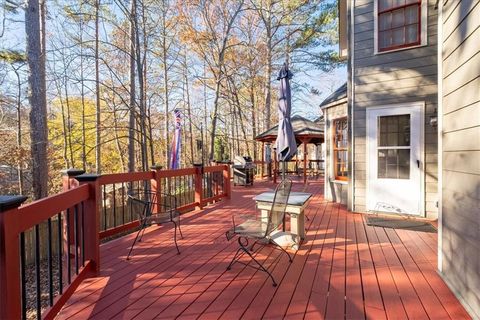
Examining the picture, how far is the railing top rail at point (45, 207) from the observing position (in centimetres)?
144

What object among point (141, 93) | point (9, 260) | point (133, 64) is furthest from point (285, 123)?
point (133, 64)

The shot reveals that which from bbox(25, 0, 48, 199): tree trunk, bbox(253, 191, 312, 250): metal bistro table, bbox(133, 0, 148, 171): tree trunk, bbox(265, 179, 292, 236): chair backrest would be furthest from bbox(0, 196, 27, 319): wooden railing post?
bbox(133, 0, 148, 171): tree trunk

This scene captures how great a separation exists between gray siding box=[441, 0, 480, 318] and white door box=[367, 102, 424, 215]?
236 cm

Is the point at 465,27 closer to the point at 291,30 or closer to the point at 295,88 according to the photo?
the point at 291,30

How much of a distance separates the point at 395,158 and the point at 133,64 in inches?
300

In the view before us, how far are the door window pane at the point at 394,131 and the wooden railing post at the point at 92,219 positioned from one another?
186 inches

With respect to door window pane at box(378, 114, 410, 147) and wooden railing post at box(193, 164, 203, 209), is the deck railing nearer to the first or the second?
wooden railing post at box(193, 164, 203, 209)

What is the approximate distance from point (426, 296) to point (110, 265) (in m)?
3.01

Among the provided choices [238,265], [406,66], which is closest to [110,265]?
[238,265]

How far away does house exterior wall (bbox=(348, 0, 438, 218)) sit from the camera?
4.60 metres

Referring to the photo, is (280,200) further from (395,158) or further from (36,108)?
(36,108)

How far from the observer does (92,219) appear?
8.52 feet

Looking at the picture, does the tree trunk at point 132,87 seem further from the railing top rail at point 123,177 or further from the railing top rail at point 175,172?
the railing top rail at point 123,177

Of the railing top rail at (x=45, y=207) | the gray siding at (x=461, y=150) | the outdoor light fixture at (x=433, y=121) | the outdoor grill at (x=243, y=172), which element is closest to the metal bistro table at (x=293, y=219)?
the gray siding at (x=461, y=150)
